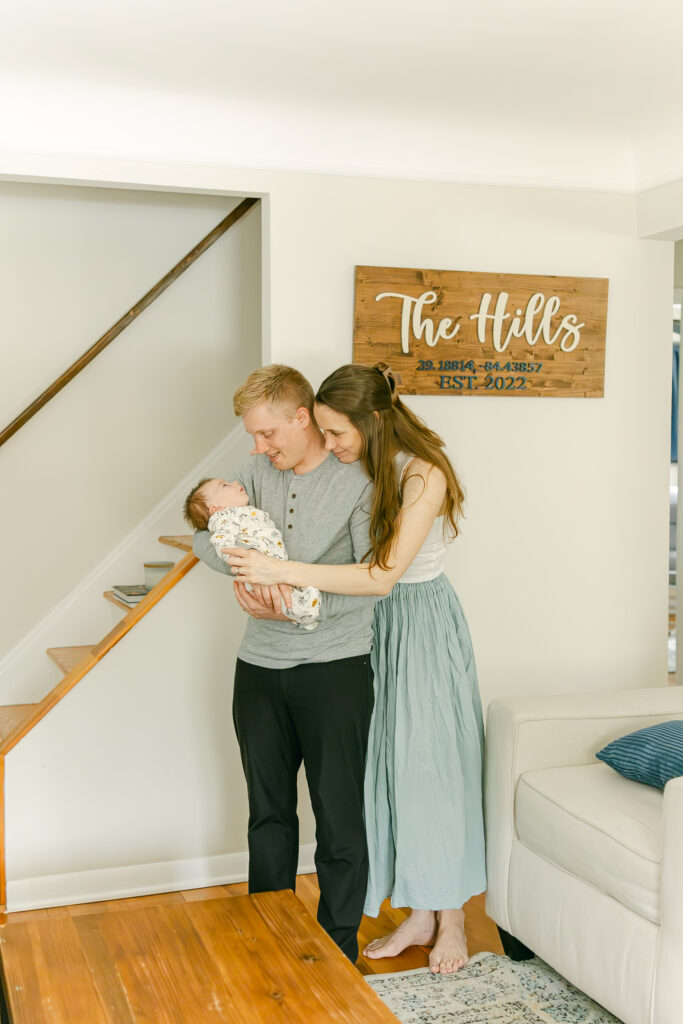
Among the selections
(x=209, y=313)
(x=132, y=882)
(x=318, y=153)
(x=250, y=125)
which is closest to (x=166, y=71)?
(x=250, y=125)

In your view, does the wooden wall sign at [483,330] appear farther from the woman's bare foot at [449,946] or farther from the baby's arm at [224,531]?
the woman's bare foot at [449,946]

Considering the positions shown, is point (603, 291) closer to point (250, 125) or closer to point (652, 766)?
point (250, 125)

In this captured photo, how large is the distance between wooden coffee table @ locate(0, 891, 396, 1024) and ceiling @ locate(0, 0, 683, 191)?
1.96 m

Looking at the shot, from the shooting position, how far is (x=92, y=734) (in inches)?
118

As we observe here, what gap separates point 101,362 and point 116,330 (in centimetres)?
20

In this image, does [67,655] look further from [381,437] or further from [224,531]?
[381,437]

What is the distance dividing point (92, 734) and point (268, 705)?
94cm

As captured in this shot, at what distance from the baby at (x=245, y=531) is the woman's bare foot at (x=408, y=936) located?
961mm

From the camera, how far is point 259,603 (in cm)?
222

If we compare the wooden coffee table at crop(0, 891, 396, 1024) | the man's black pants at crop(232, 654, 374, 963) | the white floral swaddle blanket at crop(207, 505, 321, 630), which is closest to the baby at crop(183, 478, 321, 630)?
the white floral swaddle blanket at crop(207, 505, 321, 630)

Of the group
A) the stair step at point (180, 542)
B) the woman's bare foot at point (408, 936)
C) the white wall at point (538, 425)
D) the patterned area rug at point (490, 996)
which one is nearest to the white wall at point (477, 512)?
the white wall at point (538, 425)

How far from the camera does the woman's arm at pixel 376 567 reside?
85.5 inches

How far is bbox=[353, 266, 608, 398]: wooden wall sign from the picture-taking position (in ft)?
10.1

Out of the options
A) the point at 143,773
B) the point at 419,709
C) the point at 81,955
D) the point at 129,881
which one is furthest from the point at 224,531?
the point at 129,881
